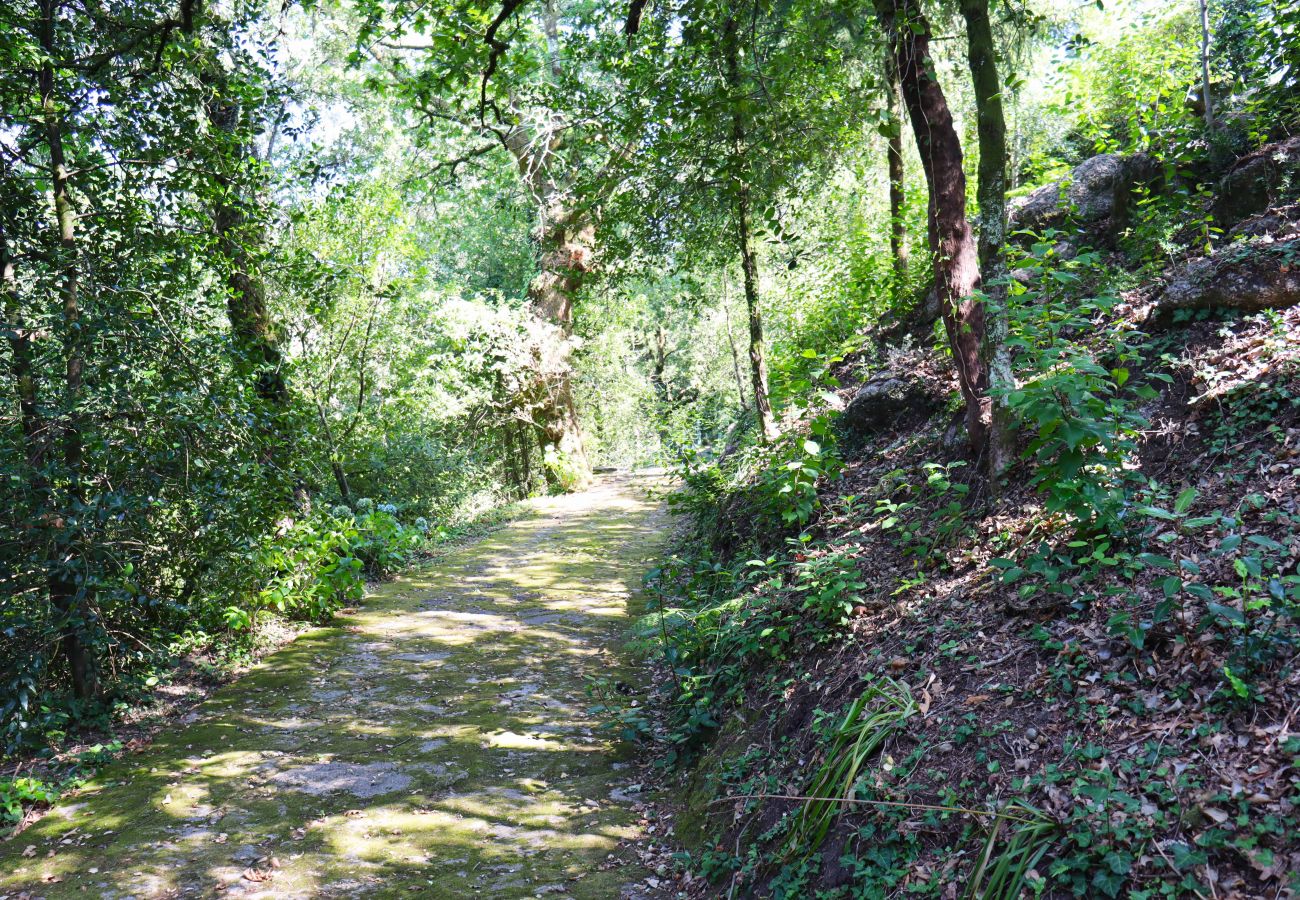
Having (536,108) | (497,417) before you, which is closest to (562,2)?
(497,417)

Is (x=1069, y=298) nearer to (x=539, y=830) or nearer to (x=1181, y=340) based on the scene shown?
(x=1181, y=340)

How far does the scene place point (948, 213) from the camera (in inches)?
183

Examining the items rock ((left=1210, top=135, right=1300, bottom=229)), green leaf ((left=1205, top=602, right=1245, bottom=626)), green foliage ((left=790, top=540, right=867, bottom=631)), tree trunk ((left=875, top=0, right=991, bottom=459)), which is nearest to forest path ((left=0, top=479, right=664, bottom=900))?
green foliage ((left=790, top=540, right=867, bottom=631))

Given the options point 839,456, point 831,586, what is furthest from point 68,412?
point 839,456

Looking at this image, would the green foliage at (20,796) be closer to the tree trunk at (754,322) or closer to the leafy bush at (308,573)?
the leafy bush at (308,573)

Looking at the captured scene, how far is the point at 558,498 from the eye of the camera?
16125mm

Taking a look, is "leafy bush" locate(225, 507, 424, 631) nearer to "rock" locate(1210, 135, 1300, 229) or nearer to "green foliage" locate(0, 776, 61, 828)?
"green foliage" locate(0, 776, 61, 828)

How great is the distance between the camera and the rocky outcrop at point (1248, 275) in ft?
13.9

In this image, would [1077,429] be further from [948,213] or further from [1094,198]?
[1094,198]

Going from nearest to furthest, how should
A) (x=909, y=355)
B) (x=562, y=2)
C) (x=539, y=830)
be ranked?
1. (x=539, y=830)
2. (x=909, y=355)
3. (x=562, y=2)

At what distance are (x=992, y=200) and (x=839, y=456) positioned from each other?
2.07 meters

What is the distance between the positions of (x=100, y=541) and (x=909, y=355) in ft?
20.6

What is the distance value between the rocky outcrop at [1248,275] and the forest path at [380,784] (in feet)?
14.3

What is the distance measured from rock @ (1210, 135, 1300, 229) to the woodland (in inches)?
1.7
